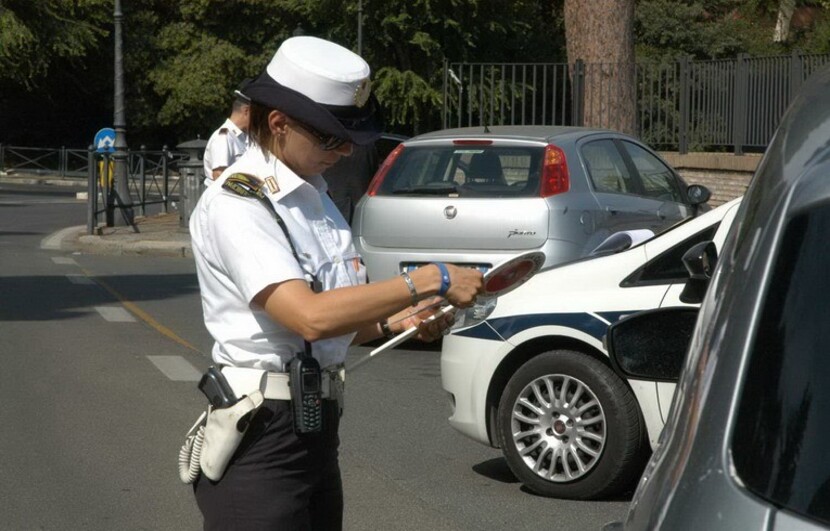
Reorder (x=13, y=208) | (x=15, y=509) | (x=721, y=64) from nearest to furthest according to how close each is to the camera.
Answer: (x=15, y=509), (x=721, y=64), (x=13, y=208)

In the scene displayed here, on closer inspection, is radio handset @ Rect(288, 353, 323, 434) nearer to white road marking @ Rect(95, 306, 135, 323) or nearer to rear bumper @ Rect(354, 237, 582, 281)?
rear bumper @ Rect(354, 237, 582, 281)

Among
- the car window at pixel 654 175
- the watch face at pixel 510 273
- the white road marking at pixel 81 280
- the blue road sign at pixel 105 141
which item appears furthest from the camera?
the blue road sign at pixel 105 141

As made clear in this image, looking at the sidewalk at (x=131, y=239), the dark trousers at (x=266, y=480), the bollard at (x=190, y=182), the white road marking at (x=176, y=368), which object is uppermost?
the dark trousers at (x=266, y=480)

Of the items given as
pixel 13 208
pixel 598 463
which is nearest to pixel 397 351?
pixel 598 463

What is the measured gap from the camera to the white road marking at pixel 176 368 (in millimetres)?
9461

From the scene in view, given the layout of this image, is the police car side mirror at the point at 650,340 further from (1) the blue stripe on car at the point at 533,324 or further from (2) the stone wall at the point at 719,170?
(2) the stone wall at the point at 719,170

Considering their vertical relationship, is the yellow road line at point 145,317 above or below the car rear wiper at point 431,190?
below

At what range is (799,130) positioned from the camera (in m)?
1.92

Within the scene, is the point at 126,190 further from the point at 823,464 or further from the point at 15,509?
the point at 823,464

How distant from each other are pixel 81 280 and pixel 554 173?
764cm

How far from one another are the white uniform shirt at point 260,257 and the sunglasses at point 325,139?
89 mm

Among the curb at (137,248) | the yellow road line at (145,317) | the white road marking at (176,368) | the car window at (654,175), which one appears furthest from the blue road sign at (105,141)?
the car window at (654,175)

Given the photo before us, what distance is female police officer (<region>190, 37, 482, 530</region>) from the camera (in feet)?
9.53

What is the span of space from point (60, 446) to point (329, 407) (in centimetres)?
447
